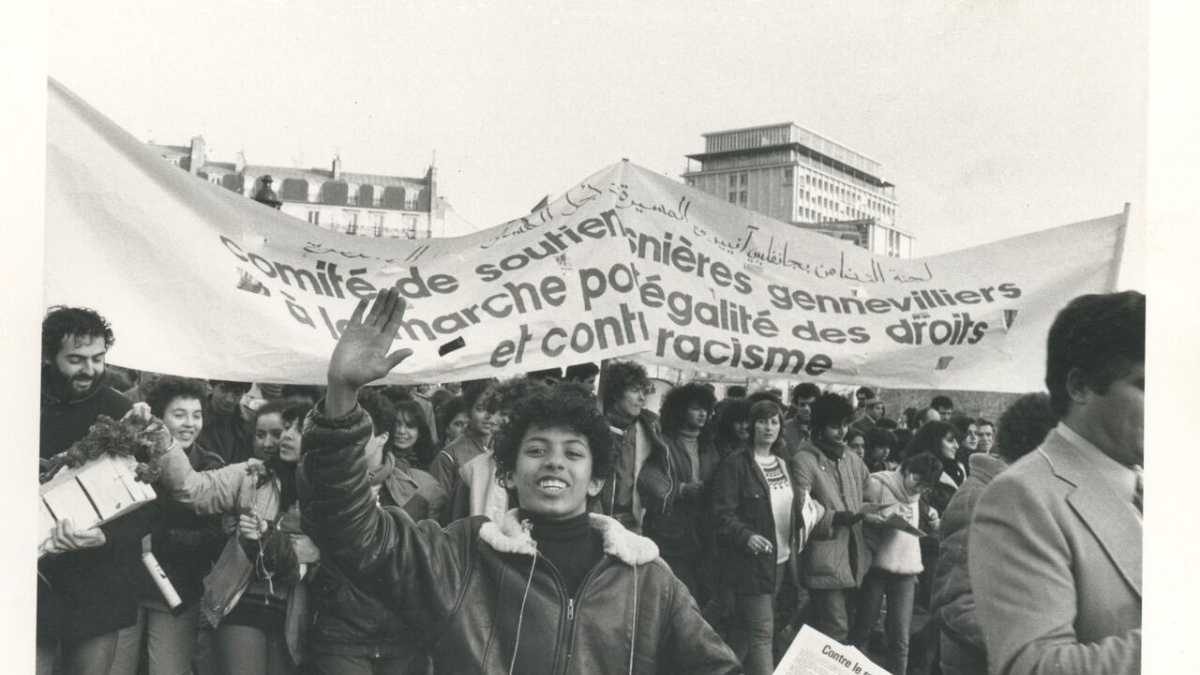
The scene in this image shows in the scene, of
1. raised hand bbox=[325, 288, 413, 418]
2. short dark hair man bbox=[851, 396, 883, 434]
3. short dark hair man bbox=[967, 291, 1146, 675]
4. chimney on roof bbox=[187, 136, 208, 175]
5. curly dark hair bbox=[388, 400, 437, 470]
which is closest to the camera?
short dark hair man bbox=[967, 291, 1146, 675]

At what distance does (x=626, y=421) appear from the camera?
5051mm

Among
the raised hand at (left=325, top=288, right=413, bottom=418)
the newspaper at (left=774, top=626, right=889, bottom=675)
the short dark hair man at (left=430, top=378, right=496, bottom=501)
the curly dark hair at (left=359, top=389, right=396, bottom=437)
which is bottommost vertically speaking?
the newspaper at (left=774, top=626, right=889, bottom=675)

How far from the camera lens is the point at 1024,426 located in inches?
138

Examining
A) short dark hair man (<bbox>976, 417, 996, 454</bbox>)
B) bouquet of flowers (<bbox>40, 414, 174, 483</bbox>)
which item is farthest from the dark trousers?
bouquet of flowers (<bbox>40, 414, 174, 483</bbox>)

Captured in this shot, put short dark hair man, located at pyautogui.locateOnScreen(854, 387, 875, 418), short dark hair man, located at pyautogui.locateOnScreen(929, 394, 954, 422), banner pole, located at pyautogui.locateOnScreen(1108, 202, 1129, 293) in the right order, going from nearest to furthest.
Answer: banner pole, located at pyautogui.locateOnScreen(1108, 202, 1129, 293)
short dark hair man, located at pyautogui.locateOnScreen(929, 394, 954, 422)
short dark hair man, located at pyautogui.locateOnScreen(854, 387, 875, 418)

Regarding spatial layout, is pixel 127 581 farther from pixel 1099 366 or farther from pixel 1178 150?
pixel 1178 150

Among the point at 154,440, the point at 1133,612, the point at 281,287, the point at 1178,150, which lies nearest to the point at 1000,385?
the point at 1178,150

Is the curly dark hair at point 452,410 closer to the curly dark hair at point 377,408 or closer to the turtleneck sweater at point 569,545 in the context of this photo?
the curly dark hair at point 377,408

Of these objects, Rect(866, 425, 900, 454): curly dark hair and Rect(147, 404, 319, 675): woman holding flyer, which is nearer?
Rect(147, 404, 319, 675): woman holding flyer

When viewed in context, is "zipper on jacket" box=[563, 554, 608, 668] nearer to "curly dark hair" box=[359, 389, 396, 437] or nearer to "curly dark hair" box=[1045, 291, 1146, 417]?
"curly dark hair" box=[1045, 291, 1146, 417]

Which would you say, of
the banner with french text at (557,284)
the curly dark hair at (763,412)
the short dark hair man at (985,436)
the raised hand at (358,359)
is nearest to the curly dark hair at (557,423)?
the raised hand at (358,359)

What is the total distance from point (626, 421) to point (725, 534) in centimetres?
73

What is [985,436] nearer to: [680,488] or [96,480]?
[680,488]

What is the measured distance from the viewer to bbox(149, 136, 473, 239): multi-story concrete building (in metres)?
5.03
